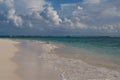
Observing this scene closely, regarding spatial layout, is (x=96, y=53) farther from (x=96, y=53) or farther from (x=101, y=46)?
(x=101, y=46)

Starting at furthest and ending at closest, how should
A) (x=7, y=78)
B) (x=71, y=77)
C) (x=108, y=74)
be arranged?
(x=108, y=74), (x=71, y=77), (x=7, y=78)

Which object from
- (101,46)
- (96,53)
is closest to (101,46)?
(101,46)

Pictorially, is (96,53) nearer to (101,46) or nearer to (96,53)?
(96,53)

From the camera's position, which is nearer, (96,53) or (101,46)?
(96,53)

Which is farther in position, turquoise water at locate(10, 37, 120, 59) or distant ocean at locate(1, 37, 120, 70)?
turquoise water at locate(10, 37, 120, 59)

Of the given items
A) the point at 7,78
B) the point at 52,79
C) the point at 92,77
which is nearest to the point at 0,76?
the point at 7,78

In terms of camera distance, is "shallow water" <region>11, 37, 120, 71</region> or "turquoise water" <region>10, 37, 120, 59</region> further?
"turquoise water" <region>10, 37, 120, 59</region>

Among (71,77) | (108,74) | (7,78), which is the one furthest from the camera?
(108,74)

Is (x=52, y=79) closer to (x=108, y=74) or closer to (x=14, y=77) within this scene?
(x=14, y=77)

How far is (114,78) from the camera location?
11.9 m

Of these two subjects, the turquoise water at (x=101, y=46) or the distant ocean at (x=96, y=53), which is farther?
the turquoise water at (x=101, y=46)

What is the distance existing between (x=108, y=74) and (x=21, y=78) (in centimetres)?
467

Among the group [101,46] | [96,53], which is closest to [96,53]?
[96,53]

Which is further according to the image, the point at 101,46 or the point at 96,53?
the point at 101,46
